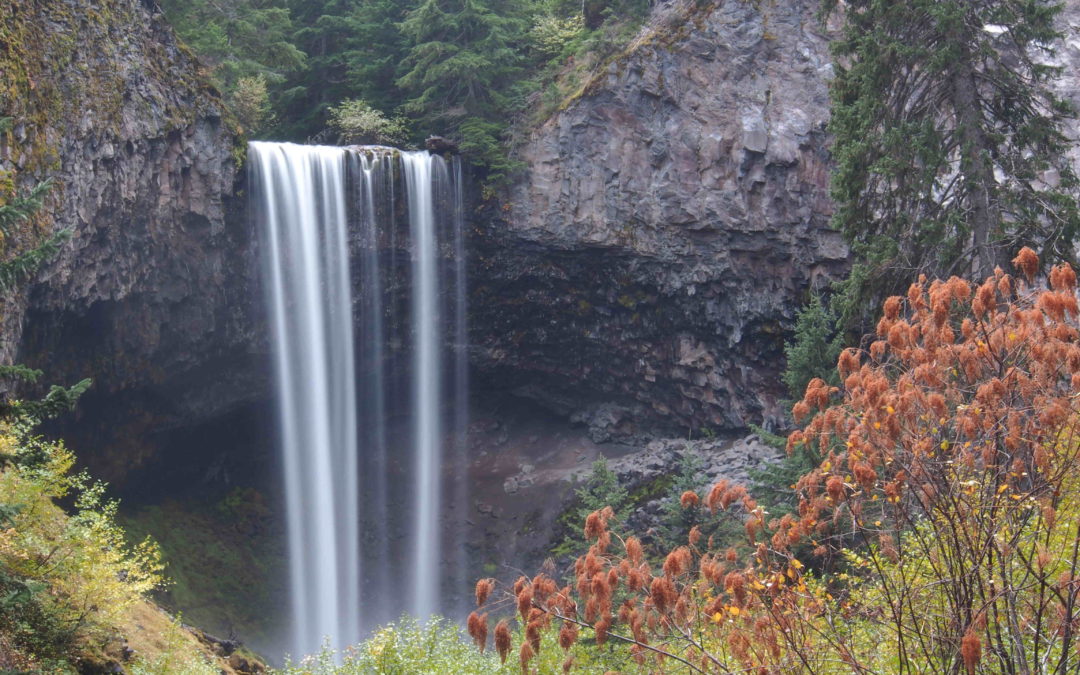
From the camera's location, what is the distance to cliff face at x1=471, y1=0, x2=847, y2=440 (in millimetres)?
22266

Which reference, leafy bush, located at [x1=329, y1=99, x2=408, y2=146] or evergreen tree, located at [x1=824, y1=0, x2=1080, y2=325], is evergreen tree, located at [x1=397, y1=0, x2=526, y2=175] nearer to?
leafy bush, located at [x1=329, y1=99, x2=408, y2=146]

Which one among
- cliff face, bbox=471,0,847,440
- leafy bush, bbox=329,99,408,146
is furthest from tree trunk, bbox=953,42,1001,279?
leafy bush, bbox=329,99,408,146

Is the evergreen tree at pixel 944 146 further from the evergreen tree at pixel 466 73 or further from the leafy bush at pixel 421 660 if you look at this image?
the evergreen tree at pixel 466 73

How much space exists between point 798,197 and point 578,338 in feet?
24.3

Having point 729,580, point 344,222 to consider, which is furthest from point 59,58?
point 729,580

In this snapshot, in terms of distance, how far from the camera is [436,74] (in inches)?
948

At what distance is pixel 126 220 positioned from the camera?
18172 mm

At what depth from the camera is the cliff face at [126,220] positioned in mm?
14938

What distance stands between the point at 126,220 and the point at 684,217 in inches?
518

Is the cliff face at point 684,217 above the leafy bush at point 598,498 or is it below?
above

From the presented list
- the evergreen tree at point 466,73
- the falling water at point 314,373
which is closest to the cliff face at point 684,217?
the evergreen tree at point 466,73

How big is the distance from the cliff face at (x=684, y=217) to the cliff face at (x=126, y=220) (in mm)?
7219

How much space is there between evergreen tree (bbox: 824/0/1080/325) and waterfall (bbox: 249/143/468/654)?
13295 millimetres

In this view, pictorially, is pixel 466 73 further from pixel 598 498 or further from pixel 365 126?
pixel 598 498
